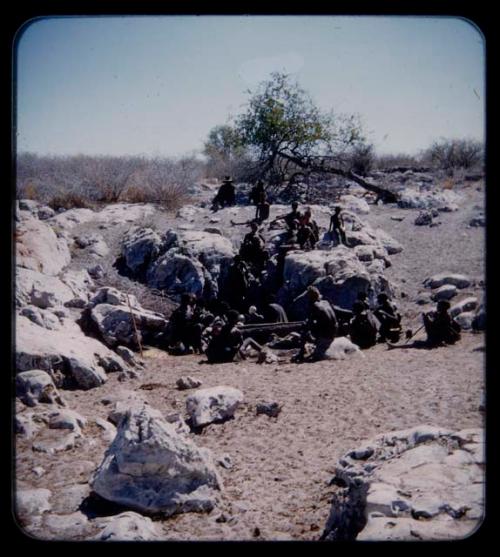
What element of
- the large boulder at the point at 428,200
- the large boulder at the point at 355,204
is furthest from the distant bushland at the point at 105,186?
the large boulder at the point at 428,200

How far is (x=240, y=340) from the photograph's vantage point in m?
8.76

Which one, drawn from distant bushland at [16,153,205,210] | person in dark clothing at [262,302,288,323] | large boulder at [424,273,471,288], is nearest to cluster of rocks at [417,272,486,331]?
large boulder at [424,273,471,288]

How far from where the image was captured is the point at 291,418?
580cm

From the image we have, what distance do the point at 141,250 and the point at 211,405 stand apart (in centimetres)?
717

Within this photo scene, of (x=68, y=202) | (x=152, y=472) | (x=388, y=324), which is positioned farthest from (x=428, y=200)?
(x=152, y=472)

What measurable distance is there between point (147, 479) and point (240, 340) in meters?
4.85

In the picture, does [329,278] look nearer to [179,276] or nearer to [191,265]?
[191,265]

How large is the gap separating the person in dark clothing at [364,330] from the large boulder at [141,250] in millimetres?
5435

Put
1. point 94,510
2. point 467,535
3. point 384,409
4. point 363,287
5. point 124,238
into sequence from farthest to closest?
point 124,238 < point 363,287 < point 384,409 < point 94,510 < point 467,535

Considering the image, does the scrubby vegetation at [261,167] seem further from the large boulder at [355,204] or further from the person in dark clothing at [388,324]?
the person in dark clothing at [388,324]

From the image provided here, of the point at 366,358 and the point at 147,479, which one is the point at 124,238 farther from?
the point at 147,479

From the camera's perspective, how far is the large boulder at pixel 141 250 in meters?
12.3

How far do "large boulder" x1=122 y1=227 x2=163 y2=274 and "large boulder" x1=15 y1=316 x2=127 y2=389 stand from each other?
4.62 meters
